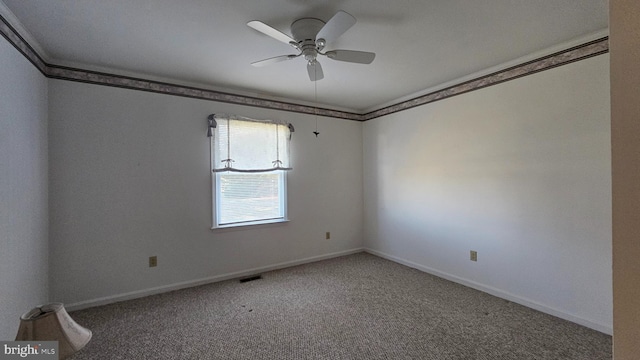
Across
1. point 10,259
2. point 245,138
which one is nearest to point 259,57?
point 245,138

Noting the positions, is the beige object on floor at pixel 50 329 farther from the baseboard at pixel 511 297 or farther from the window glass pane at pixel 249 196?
the baseboard at pixel 511 297

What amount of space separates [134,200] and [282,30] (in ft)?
7.62

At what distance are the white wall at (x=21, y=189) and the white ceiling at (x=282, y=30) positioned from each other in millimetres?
378

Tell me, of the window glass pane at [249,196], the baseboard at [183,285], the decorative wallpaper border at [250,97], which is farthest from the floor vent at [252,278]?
the decorative wallpaper border at [250,97]

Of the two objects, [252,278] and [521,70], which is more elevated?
[521,70]

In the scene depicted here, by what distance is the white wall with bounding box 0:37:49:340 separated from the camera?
5.93 feet

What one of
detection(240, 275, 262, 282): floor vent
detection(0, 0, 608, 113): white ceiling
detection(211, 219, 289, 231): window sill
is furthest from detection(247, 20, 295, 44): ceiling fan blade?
detection(240, 275, 262, 282): floor vent

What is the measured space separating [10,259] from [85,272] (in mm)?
903

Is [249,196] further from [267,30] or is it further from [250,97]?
[267,30]

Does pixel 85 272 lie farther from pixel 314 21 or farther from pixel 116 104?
pixel 314 21

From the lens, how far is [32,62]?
2.22 meters

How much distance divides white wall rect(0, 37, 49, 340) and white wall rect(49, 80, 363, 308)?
0.48 feet

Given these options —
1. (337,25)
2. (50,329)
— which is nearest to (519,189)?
(337,25)

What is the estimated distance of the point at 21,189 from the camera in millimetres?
2023
